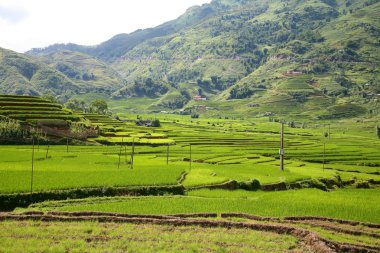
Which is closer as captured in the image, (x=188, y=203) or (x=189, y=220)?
(x=189, y=220)

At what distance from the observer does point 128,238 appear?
20.7 metres

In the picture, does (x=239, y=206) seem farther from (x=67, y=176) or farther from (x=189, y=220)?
(x=67, y=176)

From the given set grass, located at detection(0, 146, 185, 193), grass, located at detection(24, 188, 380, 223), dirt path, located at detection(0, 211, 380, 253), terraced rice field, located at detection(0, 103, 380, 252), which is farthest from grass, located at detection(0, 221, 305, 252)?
grass, located at detection(0, 146, 185, 193)

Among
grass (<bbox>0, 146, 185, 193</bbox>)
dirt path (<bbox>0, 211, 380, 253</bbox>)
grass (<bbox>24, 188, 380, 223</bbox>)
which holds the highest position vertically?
grass (<bbox>0, 146, 185, 193</bbox>)

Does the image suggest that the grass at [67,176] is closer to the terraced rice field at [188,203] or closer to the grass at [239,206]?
the terraced rice field at [188,203]

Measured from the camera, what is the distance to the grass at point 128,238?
18.9 m

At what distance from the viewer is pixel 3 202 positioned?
2917 centimetres

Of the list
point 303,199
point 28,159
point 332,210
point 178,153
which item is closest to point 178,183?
point 303,199

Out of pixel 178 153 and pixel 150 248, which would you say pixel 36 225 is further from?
pixel 178 153

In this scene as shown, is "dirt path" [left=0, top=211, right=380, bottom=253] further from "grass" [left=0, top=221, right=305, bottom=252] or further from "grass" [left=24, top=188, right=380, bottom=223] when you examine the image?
"grass" [left=24, top=188, right=380, bottom=223]

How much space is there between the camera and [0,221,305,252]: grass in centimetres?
1889

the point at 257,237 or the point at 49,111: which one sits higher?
the point at 49,111

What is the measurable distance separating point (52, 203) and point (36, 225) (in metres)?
7.27

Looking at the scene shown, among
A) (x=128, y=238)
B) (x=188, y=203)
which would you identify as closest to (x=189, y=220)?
(x=128, y=238)
